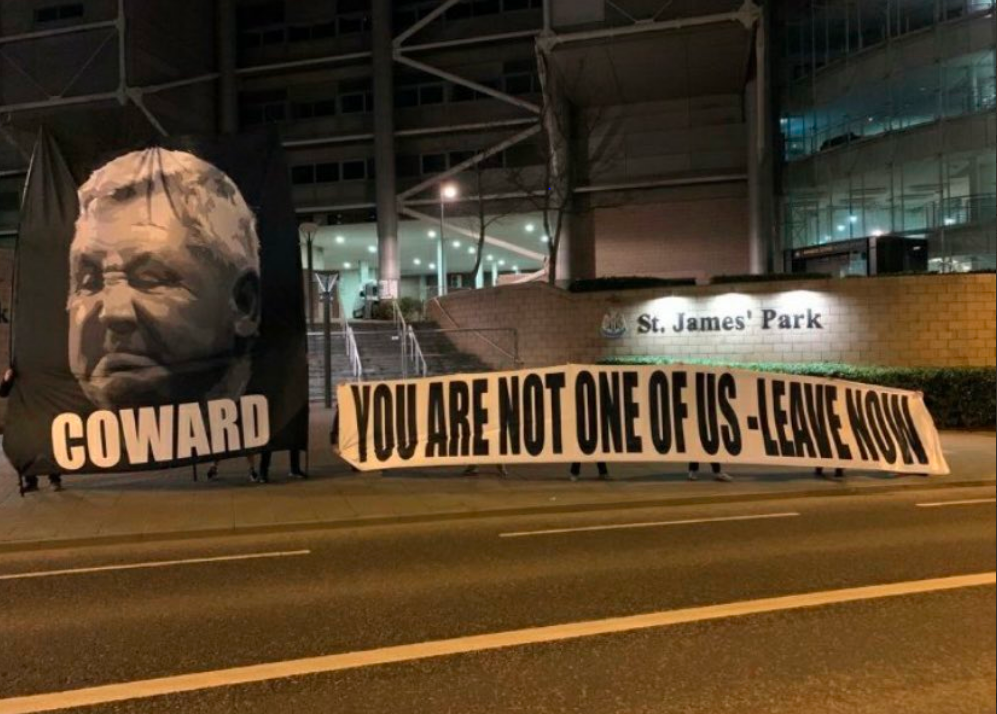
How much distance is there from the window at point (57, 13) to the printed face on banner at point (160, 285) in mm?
37709

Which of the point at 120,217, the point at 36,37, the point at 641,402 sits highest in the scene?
the point at 36,37

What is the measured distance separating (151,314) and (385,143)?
105 ft

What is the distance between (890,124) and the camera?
98.4 ft

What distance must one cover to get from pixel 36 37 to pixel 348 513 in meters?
42.1

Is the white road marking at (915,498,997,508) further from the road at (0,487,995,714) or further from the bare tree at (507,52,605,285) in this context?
the bare tree at (507,52,605,285)

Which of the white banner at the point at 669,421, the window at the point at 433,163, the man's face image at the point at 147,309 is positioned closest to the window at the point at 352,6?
the window at the point at 433,163

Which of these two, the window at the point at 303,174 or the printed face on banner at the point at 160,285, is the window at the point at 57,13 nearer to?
the window at the point at 303,174

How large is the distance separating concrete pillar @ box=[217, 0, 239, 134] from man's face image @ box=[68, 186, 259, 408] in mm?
36068

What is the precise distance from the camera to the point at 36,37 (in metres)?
40.8

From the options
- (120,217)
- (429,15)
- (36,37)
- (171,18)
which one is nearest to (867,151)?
(429,15)

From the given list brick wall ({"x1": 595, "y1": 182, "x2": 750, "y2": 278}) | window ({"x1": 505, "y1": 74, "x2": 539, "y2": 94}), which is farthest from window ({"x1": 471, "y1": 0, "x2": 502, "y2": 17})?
brick wall ({"x1": 595, "y1": 182, "x2": 750, "y2": 278})

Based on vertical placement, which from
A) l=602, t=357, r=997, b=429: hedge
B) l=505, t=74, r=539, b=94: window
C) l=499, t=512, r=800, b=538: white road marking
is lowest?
l=499, t=512, r=800, b=538: white road marking

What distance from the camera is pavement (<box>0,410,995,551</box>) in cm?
859

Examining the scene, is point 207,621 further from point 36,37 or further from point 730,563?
point 36,37
